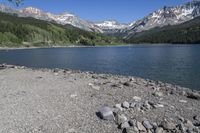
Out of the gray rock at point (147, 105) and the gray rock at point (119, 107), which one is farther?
the gray rock at point (147, 105)

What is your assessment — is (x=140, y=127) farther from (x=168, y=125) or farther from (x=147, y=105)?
(x=147, y=105)

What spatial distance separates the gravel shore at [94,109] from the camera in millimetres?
17578

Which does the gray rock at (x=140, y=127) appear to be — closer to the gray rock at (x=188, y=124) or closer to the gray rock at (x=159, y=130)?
the gray rock at (x=159, y=130)

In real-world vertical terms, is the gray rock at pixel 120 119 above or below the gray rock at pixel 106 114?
below

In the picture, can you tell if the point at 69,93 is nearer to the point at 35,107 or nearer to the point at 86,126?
the point at 35,107

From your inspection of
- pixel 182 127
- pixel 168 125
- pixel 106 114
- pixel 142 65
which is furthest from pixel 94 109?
pixel 142 65

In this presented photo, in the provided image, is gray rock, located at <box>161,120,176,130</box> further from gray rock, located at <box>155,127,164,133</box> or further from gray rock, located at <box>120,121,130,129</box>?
gray rock, located at <box>120,121,130,129</box>

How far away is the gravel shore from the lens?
57.7 ft

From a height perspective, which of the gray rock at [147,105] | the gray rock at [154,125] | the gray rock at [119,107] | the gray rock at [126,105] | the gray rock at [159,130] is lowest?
the gray rock at [159,130]

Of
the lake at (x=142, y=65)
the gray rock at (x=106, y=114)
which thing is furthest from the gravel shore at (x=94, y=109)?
the lake at (x=142, y=65)

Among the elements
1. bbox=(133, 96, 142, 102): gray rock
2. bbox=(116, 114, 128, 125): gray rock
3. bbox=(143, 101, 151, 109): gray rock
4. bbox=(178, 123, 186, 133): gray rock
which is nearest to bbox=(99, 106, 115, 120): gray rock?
bbox=(116, 114, 128, 125): gray rock

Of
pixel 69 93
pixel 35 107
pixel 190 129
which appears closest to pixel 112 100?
pixel 69 93

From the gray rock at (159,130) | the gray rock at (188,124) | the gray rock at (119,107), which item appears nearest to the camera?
the gray rock at (159,130)

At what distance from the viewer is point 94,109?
20.7m
